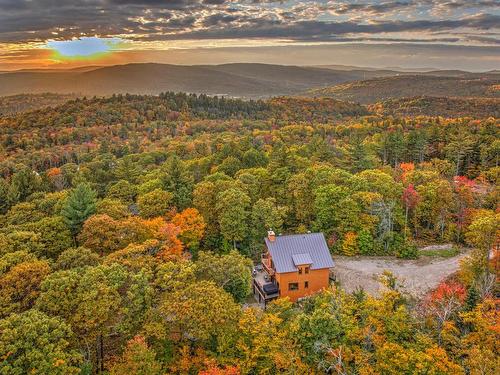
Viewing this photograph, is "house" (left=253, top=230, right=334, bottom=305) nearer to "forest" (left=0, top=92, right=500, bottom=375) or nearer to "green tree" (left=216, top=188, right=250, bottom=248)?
"forest" (left=0, top=92, right=500, bottom=375)

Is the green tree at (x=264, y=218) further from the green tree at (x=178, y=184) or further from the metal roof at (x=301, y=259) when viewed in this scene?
the green tree at (x=178, y=184)

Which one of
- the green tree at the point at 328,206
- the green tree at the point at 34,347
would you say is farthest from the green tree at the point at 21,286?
the green tree at the point at 328,206

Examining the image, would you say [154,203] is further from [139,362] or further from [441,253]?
[441,253]

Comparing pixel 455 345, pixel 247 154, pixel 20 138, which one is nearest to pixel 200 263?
pixel 455 345

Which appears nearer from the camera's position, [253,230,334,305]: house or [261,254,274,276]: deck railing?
[253,230,334,305]: house

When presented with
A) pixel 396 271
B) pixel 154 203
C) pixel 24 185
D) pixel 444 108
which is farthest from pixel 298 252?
pixel 444 108

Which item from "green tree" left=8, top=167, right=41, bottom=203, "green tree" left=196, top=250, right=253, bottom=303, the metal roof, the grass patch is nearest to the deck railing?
the metal roof
